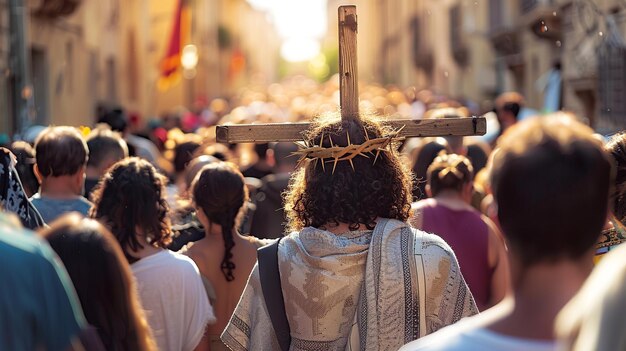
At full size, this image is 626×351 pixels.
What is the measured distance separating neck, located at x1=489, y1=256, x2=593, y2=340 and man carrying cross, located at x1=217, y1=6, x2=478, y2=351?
4.86 feet

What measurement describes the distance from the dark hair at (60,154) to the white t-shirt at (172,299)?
1.37m

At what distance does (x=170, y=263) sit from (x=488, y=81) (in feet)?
89.1

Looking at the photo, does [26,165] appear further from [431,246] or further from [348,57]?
[431,246]

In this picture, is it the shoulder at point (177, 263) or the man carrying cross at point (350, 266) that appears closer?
the man carrying cross at point (350, 266)

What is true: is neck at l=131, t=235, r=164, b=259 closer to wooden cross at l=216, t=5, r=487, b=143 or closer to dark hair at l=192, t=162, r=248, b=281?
wooden cross at l=216, t=5, r=487, b=143

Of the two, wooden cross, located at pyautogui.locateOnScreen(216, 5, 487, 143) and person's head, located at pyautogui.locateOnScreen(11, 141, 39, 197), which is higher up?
wooden cross, located at pyautogui.locateOnScreen(216, 5, 487, 143)

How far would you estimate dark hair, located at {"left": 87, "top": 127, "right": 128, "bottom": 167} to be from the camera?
22.7 feet

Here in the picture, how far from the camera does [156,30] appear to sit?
39.0 m

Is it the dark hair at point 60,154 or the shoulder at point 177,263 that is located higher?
the dark hair at point 60,154

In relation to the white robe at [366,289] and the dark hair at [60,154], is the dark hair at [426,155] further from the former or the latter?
the white robe at [366,289]

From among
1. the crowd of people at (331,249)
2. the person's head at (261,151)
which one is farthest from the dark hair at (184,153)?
the person's head at (261,151)

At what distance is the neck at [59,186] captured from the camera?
5797 millimetres

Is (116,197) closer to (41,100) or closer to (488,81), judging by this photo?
(41,100)

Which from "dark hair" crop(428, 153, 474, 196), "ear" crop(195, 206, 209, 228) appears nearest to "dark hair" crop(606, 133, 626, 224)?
"dark hair" crop(428, 153, 474, 196)
